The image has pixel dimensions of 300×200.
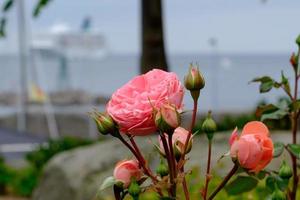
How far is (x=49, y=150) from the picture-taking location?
973 cm

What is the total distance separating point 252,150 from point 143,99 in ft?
0.70

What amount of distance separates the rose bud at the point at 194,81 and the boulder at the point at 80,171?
3965mm

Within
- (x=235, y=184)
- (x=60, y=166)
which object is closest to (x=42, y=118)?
(x=60, y=166)

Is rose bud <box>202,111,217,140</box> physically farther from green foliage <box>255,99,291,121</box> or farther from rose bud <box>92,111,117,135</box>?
green foliage <box>255,99,291,121</box>

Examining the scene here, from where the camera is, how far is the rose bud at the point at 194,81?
4.89ft

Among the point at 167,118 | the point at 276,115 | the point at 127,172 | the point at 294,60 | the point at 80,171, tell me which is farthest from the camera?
the point at 80,171

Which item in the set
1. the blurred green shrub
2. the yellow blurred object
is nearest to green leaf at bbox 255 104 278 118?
the blurred green shrub

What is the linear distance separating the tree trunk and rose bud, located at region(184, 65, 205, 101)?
7.13 m

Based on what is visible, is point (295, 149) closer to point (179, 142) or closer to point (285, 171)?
point (285, 171)

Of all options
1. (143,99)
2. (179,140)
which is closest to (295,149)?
(179,140)

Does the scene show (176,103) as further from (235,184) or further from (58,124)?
(58,124)

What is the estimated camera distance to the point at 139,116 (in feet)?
4.69

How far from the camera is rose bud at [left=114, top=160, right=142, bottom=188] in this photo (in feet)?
5.08

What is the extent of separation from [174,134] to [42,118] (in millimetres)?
18856
